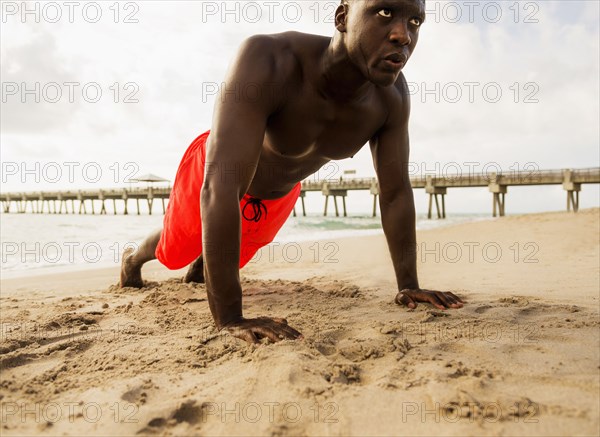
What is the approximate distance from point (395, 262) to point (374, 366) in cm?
119

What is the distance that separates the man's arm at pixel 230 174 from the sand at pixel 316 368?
0.19 meters

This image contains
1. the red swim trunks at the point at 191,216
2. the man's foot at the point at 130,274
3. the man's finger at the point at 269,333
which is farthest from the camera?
the man's foot at the point at 130,274

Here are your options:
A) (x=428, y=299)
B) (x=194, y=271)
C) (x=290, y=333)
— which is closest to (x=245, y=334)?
(x=290, y=333)

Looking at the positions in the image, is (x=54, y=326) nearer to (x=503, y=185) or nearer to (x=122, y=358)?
(x=122, y=358)

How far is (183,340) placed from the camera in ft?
6.06

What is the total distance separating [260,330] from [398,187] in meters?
1.28

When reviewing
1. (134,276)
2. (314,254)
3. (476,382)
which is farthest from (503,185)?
(476,382)

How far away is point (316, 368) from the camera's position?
1417mm

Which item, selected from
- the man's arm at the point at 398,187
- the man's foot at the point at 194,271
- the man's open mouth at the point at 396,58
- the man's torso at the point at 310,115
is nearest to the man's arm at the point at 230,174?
the man's torso at the point at 310,115

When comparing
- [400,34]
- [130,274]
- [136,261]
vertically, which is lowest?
[130,274]

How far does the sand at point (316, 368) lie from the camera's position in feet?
3.83

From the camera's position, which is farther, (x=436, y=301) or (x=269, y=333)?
(x=436, y=301)

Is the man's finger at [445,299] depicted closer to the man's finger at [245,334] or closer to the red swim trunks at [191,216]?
the man's finger at [245,334]

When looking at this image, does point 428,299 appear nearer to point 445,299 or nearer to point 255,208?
point 445,299
